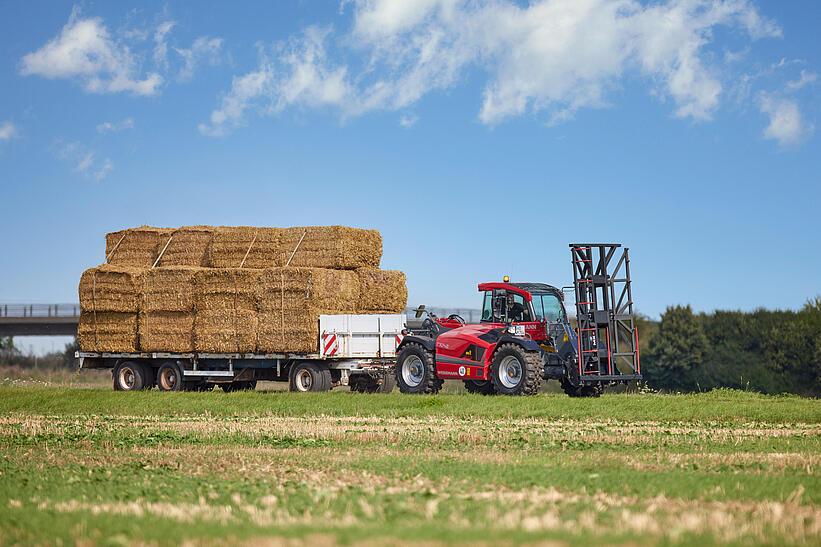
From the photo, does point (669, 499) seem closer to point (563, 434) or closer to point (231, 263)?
point (563, 434)

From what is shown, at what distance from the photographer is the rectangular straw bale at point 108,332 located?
111ft

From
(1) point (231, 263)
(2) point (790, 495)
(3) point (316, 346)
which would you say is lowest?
(2) point (790, 495)

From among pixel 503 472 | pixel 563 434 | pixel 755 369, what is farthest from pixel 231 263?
pixel 755 369

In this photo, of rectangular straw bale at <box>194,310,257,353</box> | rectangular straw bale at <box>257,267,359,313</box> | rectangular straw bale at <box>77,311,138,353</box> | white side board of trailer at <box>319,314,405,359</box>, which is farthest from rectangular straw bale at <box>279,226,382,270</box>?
rectangular straw bale at <box>77,311,138,353</box>

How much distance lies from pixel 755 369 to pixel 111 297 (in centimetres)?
3604

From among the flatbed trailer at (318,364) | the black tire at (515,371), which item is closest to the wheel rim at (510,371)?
the black tire at (515,371)

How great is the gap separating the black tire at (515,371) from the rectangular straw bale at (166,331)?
1042 centimetres

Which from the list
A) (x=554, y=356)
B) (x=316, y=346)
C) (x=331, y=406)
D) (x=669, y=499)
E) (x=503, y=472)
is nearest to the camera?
(x=669, y=499)

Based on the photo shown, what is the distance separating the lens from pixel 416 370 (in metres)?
28.9

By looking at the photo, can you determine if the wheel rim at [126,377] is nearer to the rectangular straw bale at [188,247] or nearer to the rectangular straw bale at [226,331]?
the rectangular straw bale at [226,331]

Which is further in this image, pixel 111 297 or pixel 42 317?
pixel 42 317

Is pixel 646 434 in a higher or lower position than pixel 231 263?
lower

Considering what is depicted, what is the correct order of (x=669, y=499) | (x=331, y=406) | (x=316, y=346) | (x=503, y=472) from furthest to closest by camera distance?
(x=316, y=346)
(x=331, y=406)
(x=503, y=472)
(x=669, y=499)

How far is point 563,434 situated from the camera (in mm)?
16984
